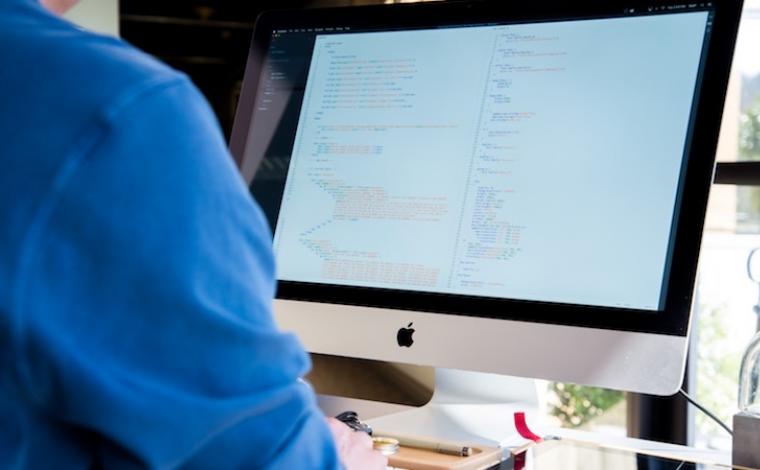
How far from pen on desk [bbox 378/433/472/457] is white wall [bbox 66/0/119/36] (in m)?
3.16

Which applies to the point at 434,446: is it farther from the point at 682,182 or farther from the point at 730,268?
the point at 730,268

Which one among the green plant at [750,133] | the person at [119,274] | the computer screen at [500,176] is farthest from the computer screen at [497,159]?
the green plant at [750,133]

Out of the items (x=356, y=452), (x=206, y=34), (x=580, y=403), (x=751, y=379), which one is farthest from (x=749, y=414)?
(x=206, y=34)

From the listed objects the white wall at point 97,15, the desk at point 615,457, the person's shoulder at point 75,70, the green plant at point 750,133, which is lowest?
the desk at point 615,457

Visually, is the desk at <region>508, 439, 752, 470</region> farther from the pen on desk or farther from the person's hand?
the person's hand

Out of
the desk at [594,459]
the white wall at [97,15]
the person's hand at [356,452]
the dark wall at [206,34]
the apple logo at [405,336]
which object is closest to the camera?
the person's hand at [356,452]

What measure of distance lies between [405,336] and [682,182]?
31 cm

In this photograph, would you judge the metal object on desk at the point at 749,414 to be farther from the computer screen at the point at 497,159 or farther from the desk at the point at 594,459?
the computer screen at the point at 497,159

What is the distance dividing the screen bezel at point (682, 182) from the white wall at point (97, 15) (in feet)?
9.54

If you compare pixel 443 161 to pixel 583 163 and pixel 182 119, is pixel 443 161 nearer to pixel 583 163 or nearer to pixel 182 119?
pixel 583 163

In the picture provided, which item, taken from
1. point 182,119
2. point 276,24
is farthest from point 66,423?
point 276,24

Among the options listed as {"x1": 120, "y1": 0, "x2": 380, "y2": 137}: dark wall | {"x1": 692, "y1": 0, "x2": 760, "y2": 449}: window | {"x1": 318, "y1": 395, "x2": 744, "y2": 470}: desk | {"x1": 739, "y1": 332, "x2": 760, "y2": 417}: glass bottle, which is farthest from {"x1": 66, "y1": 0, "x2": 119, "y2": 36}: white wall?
{"x1": 739, "y1": 332, "x2": 760, "y2": 417}: glass bottle

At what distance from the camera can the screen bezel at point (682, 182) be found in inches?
33.2

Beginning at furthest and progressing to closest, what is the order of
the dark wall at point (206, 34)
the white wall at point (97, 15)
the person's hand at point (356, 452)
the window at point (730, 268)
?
the dark wall at point (206, 34) < the white wall at point (97, 15) < the window at point (730, 268) < the person's hand at point (356, 452)
